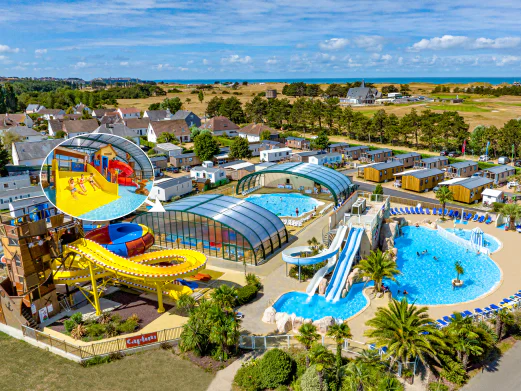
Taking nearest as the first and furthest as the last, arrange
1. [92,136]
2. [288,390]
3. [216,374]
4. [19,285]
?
[288,390]
[216,374]
[19,285]
[92,136]

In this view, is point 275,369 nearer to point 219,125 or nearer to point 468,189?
point 468,189

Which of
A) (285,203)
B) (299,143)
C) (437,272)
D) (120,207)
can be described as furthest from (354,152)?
(120,207)

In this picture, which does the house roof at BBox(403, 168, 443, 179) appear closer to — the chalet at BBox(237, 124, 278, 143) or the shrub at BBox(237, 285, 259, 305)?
the shrub at BBox(237, 285, 259, 305)

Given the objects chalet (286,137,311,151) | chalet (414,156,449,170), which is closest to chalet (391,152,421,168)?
chalet (414,156,449,170)

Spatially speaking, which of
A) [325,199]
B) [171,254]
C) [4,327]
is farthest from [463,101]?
[4,327]

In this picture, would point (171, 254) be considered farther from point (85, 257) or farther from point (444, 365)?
point (444, 365)

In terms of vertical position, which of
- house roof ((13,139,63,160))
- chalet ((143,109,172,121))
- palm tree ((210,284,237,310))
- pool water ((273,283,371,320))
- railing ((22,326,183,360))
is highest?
chalet ((143,109,172,121))
